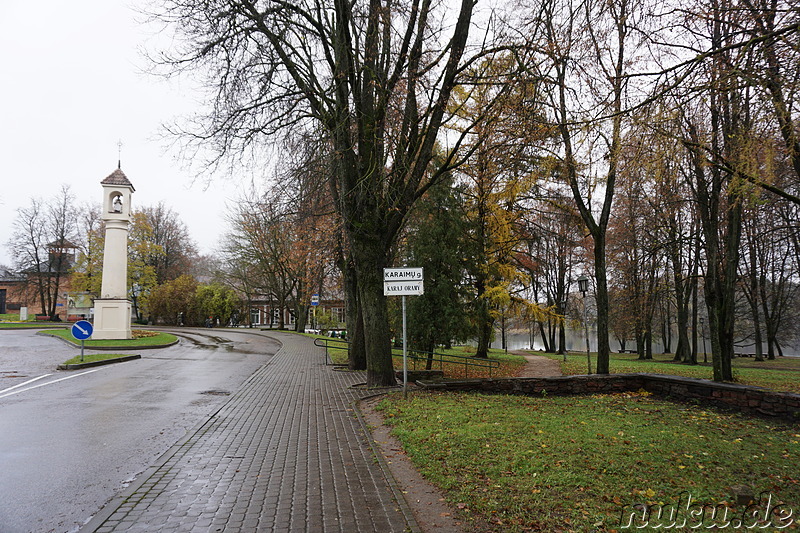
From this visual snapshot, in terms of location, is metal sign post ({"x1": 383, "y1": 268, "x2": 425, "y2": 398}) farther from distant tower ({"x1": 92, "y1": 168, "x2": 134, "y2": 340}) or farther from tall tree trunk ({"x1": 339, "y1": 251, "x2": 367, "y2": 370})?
distant tower ({"x1": 92, "y1": 168, "x2": 134, "y2": 340})

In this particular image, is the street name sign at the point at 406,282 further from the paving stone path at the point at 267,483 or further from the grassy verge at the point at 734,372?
the grassy verge at the point at 734,372

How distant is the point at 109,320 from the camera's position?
2639cm

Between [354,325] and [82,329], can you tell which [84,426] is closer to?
[354,325]

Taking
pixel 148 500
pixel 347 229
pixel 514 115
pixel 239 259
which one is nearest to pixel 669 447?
pixel 148 500

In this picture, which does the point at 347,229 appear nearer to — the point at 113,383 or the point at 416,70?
the point at 416,70

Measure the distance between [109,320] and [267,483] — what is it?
25283 mm

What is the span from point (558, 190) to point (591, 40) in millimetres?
15686

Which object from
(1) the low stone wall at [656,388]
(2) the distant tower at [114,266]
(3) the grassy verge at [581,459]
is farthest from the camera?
(2) the distant tower at [114,266]

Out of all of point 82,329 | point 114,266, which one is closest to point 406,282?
point 82,329

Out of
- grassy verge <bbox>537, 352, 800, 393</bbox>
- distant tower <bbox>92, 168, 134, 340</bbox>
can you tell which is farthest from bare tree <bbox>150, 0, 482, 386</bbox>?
distant tower <bbox>92, 168, 134, 340</bbox>

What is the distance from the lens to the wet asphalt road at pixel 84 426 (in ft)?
16.3

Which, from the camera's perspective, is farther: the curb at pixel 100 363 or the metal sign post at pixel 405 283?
the curb at pixel 100 363

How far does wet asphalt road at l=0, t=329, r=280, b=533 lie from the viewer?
16.3 ft

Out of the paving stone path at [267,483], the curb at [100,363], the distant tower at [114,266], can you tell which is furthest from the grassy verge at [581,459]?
the distant tower at [114,266]
